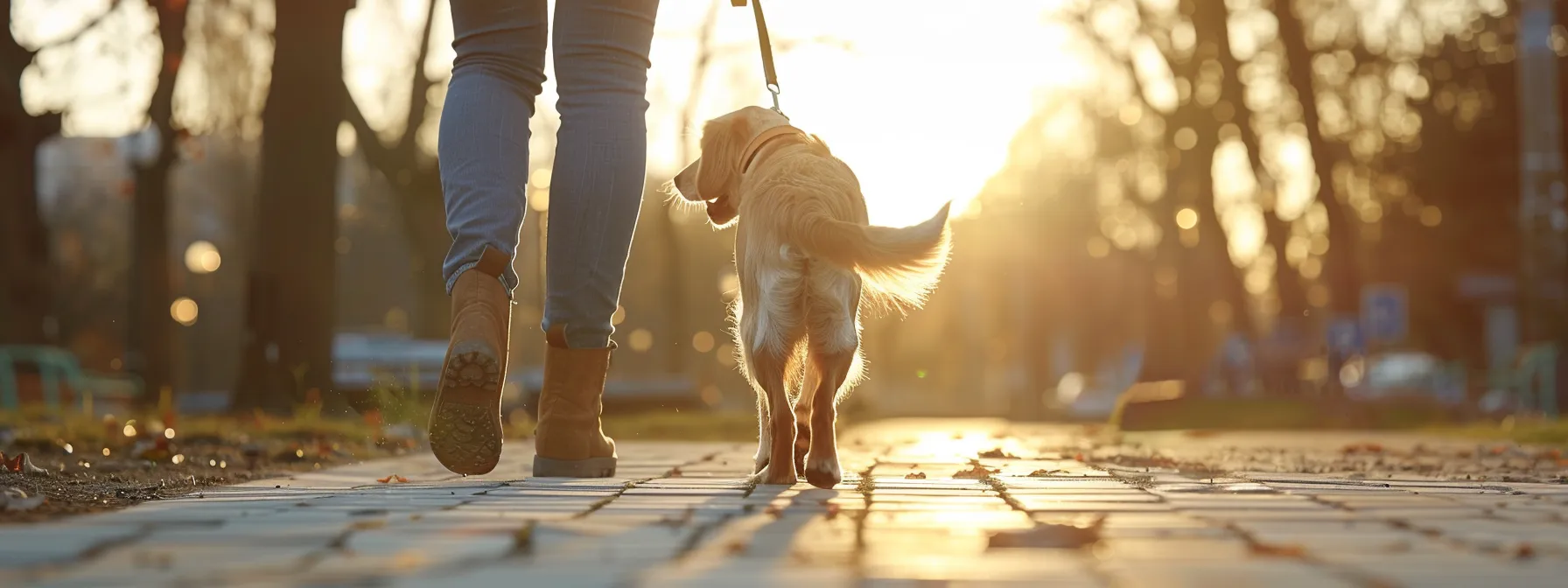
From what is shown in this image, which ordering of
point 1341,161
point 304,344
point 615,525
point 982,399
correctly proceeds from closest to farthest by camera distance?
1. point 615,525
2. point 304,344
3. point 1341,161
4. point 982,399

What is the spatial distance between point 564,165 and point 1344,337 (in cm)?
1721

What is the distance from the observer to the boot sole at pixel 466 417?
4109 mm

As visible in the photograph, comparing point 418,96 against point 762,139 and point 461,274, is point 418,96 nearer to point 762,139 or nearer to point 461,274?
point 762,139

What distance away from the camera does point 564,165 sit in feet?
14.9

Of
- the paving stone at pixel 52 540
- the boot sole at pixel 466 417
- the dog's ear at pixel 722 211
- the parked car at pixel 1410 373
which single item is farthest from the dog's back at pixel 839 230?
the parked car at pixel 1410 373

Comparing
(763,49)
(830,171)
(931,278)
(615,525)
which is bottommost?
(615,525)

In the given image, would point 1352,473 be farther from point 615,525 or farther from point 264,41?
point 264,41

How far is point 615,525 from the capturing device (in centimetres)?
308

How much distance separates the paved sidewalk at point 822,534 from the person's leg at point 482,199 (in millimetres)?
170

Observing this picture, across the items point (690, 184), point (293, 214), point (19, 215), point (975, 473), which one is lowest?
point (975, 473)

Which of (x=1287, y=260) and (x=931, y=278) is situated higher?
(x=1287, y=260)

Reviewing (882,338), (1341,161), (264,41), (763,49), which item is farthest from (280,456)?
(882,338)

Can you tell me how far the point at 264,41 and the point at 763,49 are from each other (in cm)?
1911

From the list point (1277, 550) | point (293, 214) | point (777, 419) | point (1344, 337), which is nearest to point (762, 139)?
point (777, 419)
